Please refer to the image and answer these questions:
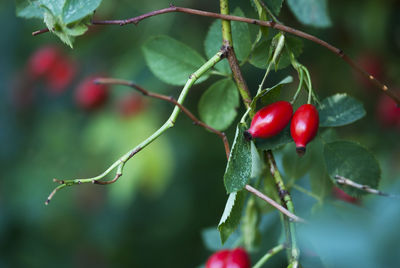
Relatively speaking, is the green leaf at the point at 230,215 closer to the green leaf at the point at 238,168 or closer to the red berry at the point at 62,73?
the green leaf at the point at 238,168

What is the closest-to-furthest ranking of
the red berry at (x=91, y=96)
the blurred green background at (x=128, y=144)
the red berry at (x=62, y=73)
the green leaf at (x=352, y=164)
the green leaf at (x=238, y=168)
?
1. the green leaf at (x=238, y=168)
2. the green leaf at (x=352, y=164)
3. the blurred green background at (x=128, y=144)
4. the red berry at (x=91, y=96)
5. the red berry at (x=62, y=73)

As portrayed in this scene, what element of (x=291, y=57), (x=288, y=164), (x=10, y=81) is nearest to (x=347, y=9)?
(x=288, y=164)

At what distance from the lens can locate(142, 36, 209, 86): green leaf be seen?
942mm

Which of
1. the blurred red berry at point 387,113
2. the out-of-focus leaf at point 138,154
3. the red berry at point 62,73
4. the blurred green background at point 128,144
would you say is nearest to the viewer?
the blurred red berry at point 387,113

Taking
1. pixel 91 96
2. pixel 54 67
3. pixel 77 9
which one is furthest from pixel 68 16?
pixel 54 67

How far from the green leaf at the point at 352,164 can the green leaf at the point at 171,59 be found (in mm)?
292

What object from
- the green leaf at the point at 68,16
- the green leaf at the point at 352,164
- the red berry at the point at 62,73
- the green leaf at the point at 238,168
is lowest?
the red berry at the point at 62,73

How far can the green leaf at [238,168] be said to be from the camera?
27.3 inches

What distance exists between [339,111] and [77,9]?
0.43 metres

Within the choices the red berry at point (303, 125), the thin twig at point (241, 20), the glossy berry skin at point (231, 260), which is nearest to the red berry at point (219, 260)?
the glossy berry skin at point (231, 260)

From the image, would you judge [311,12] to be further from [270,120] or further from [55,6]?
[55,6]

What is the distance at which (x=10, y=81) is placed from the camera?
2.64m

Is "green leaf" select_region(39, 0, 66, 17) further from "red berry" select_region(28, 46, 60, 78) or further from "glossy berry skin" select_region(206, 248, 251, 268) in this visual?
"red berry" select_region(28, 46, 60, 78)

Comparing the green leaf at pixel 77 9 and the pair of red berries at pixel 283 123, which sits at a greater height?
the green leaf at pixel 77 9
